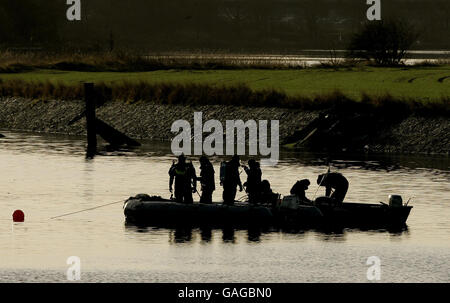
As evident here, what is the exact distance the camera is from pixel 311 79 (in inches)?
4141

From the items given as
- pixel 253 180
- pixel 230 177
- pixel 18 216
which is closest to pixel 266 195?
pixel 253 180

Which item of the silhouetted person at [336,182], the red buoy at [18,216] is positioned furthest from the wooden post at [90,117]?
the silhouetted person at [336,182]

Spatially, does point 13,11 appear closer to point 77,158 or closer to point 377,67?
point 377,67

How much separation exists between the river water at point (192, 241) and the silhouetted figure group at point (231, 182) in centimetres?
176

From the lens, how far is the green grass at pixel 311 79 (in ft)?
303

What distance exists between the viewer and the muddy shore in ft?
265

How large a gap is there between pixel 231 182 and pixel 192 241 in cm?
386

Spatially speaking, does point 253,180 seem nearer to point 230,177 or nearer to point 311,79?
point 230,177

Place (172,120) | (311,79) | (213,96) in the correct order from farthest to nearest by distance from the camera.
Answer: (311,79), (213,96), (172,120)

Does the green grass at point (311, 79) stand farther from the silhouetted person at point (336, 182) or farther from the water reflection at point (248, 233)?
the water reflection at point (248, 233)

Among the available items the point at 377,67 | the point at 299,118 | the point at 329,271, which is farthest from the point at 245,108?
the point at 329,271

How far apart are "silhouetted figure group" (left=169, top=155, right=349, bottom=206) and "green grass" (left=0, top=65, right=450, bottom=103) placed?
33912mm
